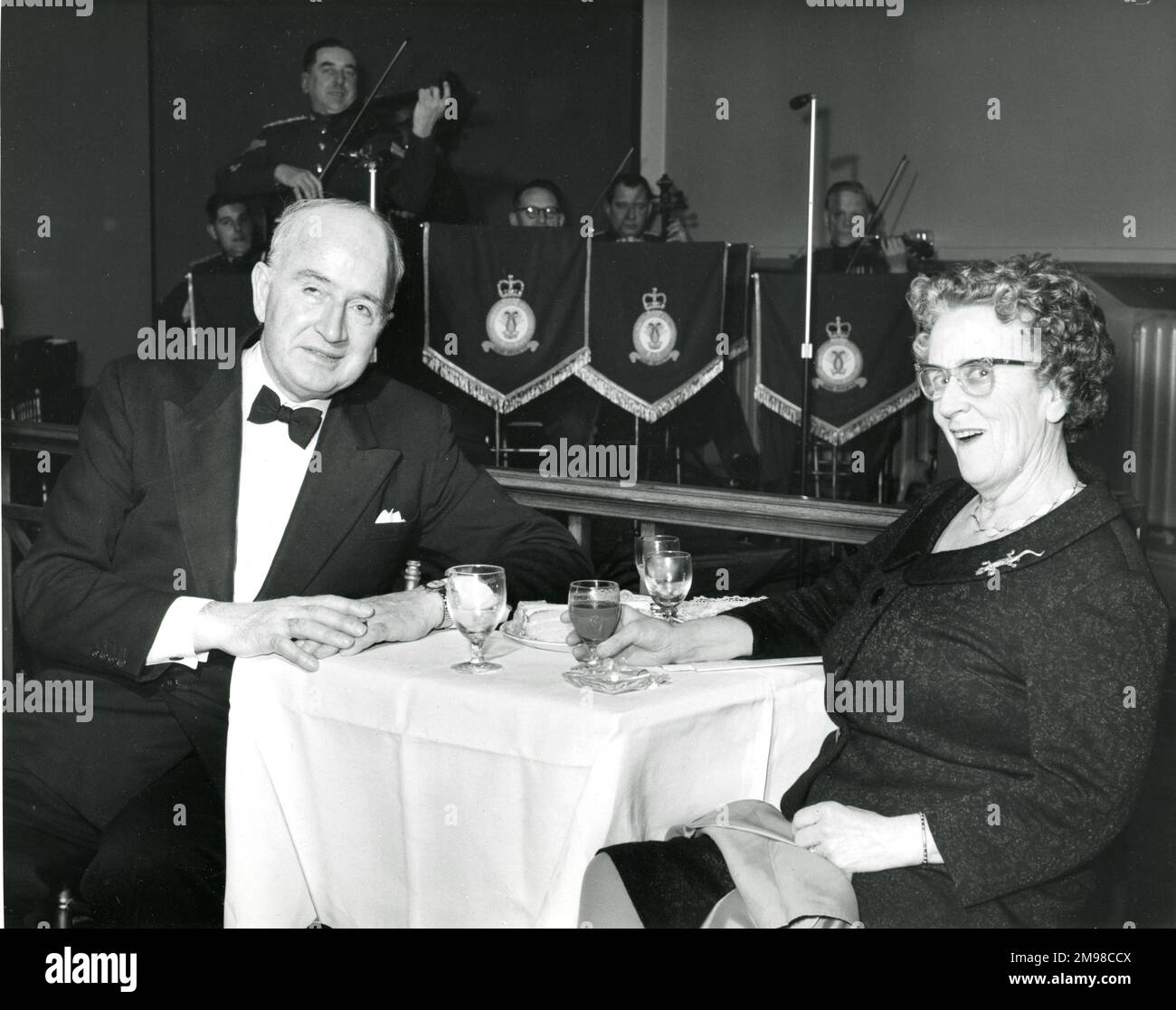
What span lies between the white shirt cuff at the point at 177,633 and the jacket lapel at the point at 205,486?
0.44ft

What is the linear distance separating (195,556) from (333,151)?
367cm

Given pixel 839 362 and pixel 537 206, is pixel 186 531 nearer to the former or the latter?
pixel 839 362

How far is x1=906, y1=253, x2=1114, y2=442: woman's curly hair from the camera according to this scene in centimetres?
157

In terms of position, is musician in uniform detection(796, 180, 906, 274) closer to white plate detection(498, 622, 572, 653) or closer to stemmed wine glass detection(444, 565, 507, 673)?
white plate detection(498, 622, 572, 653)

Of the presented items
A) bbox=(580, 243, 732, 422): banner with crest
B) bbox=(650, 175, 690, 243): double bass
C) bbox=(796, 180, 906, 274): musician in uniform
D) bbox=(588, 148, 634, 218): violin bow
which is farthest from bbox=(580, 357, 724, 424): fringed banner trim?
bbox=(588, 148, 634, 218): violin bow

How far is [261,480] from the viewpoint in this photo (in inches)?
83.7

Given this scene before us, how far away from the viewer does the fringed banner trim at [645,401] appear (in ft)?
17.3

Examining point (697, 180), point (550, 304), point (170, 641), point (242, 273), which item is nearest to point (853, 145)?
point (697, 180)

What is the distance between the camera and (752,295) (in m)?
5.45

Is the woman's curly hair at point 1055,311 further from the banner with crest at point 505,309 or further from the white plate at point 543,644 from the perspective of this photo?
the banner with crest at point 505,309

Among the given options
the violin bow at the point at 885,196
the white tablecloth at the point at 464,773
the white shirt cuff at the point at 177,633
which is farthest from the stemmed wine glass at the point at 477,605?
the violin bow at the point at 885,196

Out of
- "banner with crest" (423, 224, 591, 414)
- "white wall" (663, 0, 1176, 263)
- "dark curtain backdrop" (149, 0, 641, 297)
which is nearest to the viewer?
"white wall" (663, 0, 1176, 263)

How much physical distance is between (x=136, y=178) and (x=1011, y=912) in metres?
5.58
